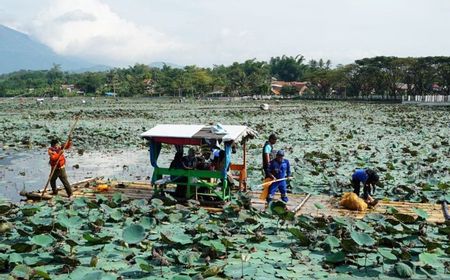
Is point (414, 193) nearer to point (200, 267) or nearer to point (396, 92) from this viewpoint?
point (200, 267)

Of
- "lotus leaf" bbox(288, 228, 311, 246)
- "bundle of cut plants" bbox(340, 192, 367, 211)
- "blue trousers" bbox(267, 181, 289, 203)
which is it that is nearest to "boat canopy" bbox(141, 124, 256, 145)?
"blue trousers" bbox(267, 181, 289, 203)

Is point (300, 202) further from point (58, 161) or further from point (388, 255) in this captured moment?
point (58, 161)

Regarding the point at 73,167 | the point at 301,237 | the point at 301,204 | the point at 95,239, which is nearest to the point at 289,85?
the point at 73,167

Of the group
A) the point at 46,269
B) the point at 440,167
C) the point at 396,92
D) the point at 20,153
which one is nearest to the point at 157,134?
the point at 46,269

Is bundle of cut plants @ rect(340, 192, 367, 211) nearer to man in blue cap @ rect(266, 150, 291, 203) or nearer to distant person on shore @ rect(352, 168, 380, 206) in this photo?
distant person on shore @ rect(352, 168, 380, 206)

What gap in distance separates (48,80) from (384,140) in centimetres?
12474

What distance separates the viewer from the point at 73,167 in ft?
46.6

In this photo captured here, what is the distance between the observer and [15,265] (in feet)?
17.2

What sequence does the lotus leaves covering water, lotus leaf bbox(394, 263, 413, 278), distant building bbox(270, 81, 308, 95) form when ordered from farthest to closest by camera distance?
distant building bbox(270, 81, 308, 95), the lotus leaves covering water, lotus leaf bbox(394, 263, 413, 278)

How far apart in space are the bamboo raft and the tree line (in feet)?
171

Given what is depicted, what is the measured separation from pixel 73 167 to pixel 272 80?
9235cm

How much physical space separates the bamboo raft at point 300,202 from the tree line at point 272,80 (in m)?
52.0

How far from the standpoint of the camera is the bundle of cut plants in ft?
26.9

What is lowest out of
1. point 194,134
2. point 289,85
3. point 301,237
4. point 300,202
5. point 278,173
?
point 300,202
